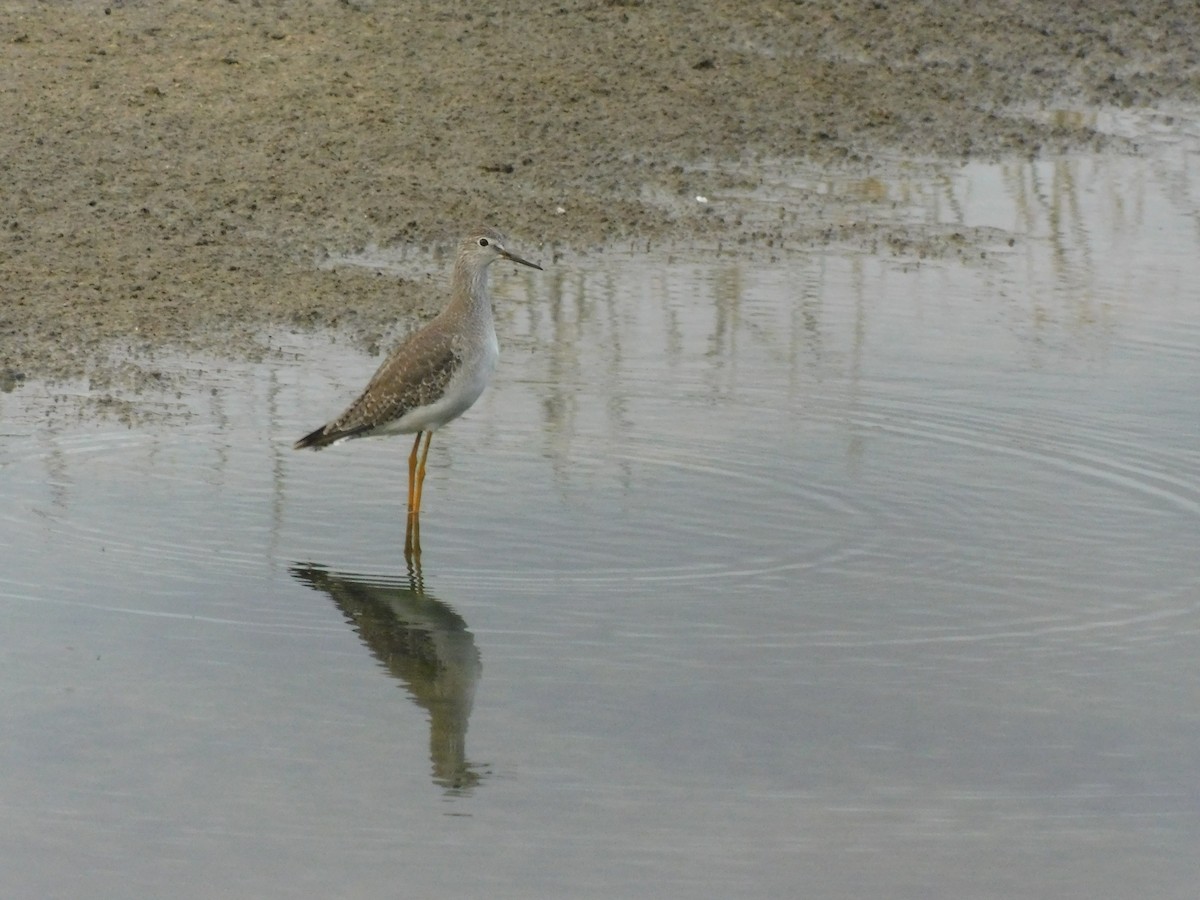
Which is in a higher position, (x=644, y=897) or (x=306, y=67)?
(x=306, y=67)

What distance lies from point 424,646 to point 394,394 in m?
1.54

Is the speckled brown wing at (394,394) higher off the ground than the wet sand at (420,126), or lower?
lower

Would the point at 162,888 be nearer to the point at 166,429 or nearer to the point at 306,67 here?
the point at 166,429

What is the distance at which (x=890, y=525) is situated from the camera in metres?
7.36

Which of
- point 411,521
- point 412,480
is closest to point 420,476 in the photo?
point 412,480

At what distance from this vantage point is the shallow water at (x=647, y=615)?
5.12m

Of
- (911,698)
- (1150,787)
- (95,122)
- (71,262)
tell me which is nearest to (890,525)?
(911,698)

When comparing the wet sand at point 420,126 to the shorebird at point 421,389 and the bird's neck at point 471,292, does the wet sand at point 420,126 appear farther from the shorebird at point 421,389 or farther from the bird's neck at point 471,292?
the shorebird at point 421,389

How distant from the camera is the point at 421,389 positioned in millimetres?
7656

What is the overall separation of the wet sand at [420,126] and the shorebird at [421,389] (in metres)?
1.47

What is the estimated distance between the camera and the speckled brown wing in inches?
300

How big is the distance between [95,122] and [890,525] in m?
6.11

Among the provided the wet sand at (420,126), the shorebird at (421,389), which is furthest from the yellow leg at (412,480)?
the wet sand at (420,126)

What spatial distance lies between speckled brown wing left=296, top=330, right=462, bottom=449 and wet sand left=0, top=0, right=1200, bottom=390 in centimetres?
147
